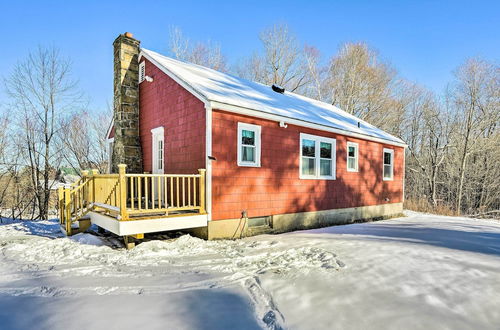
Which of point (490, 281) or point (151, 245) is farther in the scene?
point (151, 245)

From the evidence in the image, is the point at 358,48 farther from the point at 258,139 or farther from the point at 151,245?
the point at 151,245

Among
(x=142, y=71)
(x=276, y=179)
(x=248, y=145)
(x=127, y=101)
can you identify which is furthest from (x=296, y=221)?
(x=142, y=71)

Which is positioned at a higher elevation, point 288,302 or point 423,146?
point 423,146

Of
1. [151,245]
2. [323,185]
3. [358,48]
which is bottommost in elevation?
[151,245]

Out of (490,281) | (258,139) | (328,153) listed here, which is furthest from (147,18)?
(490,281)

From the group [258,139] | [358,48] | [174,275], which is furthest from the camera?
[358,48]

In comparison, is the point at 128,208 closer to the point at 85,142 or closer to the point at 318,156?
the point at 318,156

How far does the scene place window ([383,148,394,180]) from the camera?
12.0m

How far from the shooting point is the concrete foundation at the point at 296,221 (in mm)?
6551

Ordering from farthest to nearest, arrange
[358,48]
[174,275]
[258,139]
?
[358,48] < [258,139] < [174,275]

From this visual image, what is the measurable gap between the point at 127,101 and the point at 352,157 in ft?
27.5

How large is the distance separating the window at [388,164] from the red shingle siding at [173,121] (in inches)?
353

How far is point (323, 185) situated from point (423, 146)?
20.4 m

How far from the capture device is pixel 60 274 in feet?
13.4
